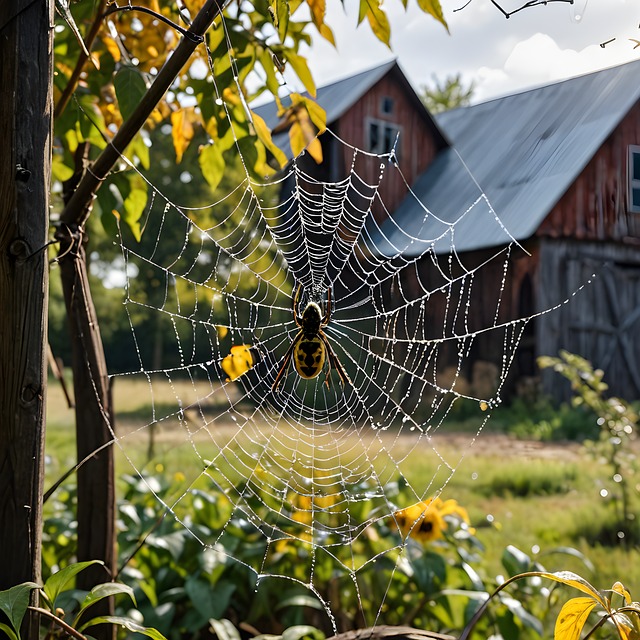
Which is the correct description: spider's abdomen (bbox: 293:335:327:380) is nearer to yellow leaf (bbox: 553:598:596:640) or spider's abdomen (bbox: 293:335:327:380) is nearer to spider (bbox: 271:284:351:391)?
spider (bbox: 271:284:351:391)

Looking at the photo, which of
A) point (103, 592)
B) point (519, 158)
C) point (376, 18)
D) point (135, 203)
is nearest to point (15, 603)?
point (103, 592)

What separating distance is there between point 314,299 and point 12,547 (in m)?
2.43

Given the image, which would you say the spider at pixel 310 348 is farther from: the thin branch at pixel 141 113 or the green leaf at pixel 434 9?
the green leaf at pixel 434 9

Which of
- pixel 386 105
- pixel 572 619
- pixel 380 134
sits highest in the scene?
pixel 386 105

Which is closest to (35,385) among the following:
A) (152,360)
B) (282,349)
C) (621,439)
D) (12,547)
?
(12,547)

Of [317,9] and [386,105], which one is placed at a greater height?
[386,105]

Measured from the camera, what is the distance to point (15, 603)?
1.44m

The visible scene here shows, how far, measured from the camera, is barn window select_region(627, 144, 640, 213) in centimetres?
267

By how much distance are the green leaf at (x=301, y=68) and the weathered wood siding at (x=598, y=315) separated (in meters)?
7.35

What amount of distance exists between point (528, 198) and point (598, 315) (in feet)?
21.7

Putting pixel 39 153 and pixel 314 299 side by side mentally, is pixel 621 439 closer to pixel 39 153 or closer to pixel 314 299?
pixel 314 299

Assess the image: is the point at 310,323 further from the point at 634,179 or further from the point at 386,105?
the point at 386,105

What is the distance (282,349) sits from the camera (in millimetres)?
7344

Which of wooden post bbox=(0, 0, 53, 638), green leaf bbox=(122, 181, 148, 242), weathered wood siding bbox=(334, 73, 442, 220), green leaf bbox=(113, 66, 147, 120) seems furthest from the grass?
weathered wood siding bbox=(334, 73, 442, 220)
